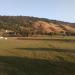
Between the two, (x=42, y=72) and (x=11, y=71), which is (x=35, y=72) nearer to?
(x=42, y=72)

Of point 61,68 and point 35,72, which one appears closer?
point 35,72

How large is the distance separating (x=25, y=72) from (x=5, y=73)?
51.8 inches

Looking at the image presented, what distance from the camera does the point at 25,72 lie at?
59.4 ft

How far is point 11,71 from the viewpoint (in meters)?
18.7

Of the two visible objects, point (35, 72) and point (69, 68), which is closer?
point (35, 72)

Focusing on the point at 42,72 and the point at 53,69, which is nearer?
the point at 42,72

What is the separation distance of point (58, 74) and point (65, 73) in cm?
61

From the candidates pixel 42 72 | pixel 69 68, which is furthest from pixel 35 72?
pixel 69 68

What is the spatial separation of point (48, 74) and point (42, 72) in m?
0.90

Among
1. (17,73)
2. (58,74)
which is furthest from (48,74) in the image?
(17,73)

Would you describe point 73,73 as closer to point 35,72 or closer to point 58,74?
point 58,74

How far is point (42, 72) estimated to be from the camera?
18.3 metres

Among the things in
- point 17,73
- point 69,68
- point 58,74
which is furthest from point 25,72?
point 69,68

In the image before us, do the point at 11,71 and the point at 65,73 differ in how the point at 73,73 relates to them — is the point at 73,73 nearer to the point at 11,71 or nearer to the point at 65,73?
the point at 65,73
